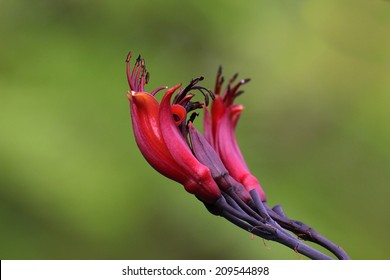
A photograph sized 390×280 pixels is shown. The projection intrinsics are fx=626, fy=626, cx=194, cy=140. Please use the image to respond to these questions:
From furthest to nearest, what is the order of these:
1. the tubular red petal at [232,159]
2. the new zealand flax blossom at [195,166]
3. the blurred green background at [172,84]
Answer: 1. the blurred green background at [172,84]
2. the tubular red petal at [232,159]
3. the new zealand flax blossom at [195,166]

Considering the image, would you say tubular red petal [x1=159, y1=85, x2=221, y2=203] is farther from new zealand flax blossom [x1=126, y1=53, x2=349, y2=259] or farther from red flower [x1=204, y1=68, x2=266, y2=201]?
red flower [x1=204, y1=68, x2=266, y2=201]

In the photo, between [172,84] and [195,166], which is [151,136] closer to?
[195,166]

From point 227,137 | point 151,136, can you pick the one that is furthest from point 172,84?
point 151,136

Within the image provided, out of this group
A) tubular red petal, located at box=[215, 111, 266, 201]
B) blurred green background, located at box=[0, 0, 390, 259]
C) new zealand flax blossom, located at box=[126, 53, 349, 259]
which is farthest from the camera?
blurred green background, located at box=[0, 0, 390, 259]

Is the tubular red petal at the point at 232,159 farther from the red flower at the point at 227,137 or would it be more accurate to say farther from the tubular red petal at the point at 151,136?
the tubular red petal at the point at 151,136

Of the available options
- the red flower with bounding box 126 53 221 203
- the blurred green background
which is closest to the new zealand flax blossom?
the red flower with bounding box 126 53 221 203

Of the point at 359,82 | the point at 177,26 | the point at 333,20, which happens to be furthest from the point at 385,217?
the point at 177,26

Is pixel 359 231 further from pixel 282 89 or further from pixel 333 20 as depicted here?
pixel 333 20

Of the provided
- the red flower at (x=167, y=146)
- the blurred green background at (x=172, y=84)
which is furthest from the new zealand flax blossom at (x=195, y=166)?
the blurred green background at (x=172, y=84)
